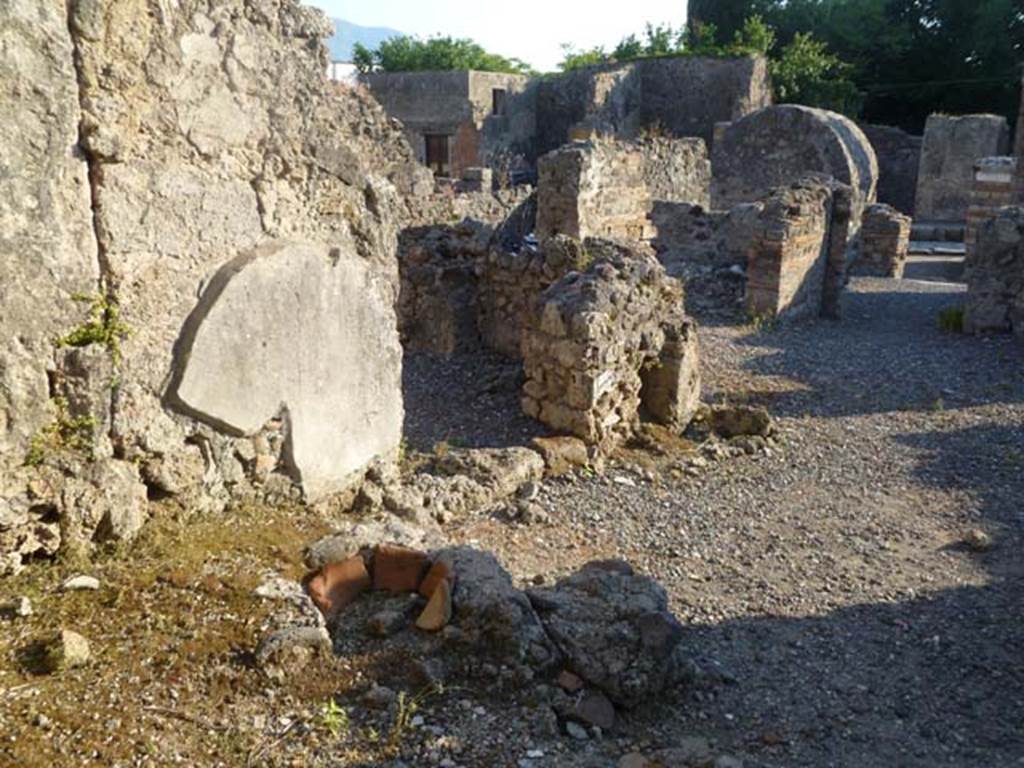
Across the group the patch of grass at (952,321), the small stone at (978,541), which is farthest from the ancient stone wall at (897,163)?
the small stone at (978,541)

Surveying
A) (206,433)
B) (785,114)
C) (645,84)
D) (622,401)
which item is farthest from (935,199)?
(206,433)

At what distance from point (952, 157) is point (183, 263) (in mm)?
20148

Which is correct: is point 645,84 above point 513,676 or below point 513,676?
above

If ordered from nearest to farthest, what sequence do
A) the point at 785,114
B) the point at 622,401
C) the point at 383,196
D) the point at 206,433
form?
the point at 206,433 → the point at 383,196 → the point at 622,401 → the point at 785,114

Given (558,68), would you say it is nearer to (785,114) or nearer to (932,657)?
(785,114)

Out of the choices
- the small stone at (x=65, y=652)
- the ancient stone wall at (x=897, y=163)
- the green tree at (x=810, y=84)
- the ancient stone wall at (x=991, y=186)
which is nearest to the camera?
the small stone at (x=65, y=652)

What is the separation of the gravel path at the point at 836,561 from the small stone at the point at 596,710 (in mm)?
80

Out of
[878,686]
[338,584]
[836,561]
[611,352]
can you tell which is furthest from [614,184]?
[338,584]

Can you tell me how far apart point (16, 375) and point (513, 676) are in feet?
5.79

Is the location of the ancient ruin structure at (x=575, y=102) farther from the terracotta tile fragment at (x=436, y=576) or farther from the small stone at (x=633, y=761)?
the small stone at (x=633, y=761)

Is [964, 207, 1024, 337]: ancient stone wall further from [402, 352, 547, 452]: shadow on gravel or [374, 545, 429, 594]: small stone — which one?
[374, 545, 429, 594]: small stone

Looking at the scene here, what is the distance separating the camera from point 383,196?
174 inches

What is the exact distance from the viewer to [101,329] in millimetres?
3229

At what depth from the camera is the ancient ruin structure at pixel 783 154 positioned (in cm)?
1659
